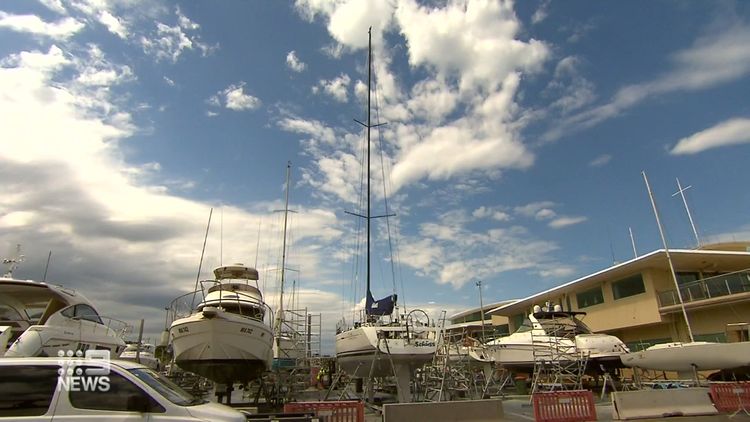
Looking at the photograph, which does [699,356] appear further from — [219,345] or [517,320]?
[517,320]

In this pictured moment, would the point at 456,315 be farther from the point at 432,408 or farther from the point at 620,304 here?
the point at 432,408

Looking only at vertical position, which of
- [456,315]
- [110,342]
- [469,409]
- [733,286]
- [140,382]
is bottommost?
[469,409]

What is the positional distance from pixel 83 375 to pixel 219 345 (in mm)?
7633

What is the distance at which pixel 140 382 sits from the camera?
5293 millimetres

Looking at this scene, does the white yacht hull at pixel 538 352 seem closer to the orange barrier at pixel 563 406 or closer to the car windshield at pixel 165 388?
the orange barrier at pixel 563 406

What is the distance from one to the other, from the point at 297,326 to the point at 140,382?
526 inches

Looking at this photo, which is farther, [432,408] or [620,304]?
[620,304]

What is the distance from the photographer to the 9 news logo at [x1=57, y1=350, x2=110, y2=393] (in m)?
5.07

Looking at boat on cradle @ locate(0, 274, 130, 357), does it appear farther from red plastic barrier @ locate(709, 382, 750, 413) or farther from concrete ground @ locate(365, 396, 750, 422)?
red plastic barrier @ locate(709, 382, 750, 413)

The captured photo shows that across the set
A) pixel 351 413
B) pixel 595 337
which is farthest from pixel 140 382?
pixel 595 337

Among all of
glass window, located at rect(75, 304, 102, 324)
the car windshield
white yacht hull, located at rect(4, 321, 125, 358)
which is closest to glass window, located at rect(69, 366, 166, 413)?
the car windshield

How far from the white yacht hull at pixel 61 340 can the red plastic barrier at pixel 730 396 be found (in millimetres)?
16357

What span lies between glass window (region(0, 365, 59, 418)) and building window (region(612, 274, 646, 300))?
27786 millimetres

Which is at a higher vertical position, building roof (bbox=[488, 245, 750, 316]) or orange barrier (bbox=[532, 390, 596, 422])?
building roof (bbox=[488, 245, 750, 316])
